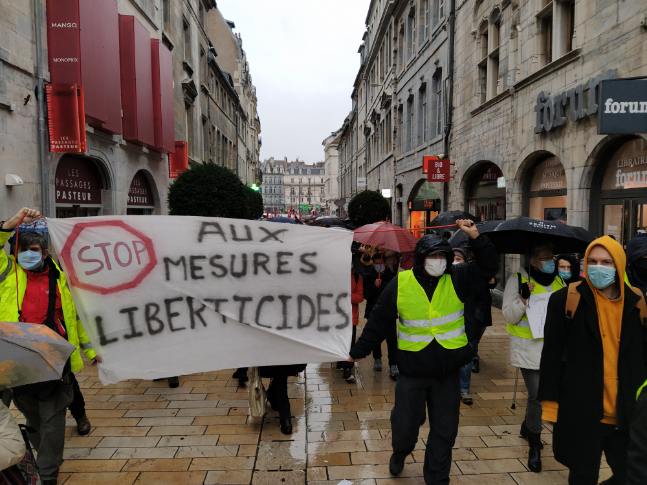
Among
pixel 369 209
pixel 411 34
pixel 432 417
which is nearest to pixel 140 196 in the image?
pixel 369 209

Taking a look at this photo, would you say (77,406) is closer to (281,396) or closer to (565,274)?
(281,396)

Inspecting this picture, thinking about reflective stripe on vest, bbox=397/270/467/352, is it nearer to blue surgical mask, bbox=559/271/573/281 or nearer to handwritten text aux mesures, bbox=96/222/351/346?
handwritten text aux mesures, bbox=96/222/351/346

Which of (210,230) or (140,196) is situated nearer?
(210,230)

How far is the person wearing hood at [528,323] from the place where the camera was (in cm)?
384

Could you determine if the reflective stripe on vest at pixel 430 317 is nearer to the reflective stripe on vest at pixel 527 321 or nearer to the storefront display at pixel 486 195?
the reflective stripe on vest at pixel 527 321

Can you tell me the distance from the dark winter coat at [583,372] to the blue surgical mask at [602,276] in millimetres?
72

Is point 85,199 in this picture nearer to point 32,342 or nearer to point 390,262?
point 390,262

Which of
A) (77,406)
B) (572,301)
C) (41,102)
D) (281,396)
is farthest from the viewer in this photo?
(41,102)

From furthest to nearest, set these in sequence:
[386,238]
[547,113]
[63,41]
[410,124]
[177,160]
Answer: [410,124], [177,160], [63,41], [547,113], [386,238]

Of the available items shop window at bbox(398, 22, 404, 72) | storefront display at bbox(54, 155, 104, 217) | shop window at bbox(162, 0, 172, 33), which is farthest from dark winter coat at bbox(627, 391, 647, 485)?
shop window at bbox(398, 22, 404, 72)

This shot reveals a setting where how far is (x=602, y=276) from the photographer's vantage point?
8.99 ft

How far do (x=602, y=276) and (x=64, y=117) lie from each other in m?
10.3

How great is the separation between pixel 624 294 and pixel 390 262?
3.72 metres

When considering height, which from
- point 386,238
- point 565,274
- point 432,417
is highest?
point 386,238
